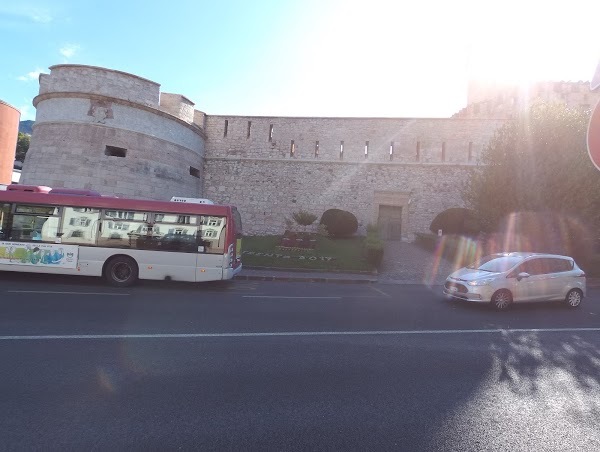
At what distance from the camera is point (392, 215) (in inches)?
1076

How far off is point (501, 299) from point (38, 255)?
1243cm

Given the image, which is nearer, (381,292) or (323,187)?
(381,292)

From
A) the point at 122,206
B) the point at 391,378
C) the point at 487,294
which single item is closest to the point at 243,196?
the point at 122,206

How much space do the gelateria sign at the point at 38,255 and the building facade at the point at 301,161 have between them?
1220 centimetres

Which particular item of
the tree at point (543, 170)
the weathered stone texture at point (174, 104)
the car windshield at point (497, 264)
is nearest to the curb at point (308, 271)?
Result: the car windshield at point (497, 264)

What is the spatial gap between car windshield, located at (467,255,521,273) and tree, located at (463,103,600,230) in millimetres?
8621

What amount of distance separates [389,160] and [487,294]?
19279 millimetres

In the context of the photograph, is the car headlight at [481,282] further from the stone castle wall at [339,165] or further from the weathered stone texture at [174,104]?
the weathered stone texture at [174,104]

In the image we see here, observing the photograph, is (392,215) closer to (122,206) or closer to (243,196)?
(243,196)

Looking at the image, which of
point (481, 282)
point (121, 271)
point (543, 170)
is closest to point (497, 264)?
point (481, 282)

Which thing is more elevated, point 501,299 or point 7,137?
point 7,137

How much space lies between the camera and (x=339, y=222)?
25.0 m

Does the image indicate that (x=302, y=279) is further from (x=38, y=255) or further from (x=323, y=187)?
(x=323, y=187)

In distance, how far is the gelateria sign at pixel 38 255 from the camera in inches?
408
